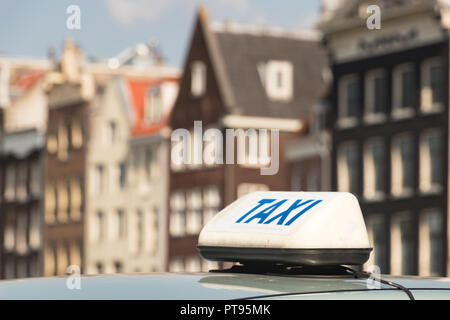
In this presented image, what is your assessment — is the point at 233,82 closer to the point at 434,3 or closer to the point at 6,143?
the point at 434,3

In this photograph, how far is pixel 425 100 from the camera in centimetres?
4459

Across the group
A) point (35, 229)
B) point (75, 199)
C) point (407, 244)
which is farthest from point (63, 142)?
point (407, 244)

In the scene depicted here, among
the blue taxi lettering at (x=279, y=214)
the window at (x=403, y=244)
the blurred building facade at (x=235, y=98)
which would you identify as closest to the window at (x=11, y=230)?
the blurred building facade at (x=235, y=98)

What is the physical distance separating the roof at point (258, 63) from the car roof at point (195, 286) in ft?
165

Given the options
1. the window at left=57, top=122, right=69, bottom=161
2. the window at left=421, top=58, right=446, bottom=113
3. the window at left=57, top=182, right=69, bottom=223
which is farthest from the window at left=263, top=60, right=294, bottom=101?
the window at left=57, top=182, right=69, bottom=223

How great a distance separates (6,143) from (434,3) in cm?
2974

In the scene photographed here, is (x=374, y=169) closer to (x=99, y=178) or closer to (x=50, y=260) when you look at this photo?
(x=99, y=178)

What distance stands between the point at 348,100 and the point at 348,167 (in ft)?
6.64

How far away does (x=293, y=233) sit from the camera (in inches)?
164

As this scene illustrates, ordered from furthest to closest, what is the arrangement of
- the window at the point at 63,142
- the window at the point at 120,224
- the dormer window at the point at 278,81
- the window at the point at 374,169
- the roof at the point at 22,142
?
the roof at the point at 22,142 → the window at the point at 63,142 → the window at the point at 120,224 → the dormer window at the point at 278,81 → the window at the point at 374,169

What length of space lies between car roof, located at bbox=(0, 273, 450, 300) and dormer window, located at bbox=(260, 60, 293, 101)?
51095 mm

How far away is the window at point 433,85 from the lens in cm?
4388

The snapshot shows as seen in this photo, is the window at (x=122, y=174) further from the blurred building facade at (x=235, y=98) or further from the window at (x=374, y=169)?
the window at (x=374, y=169)

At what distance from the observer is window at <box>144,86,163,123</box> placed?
60.4 metres
